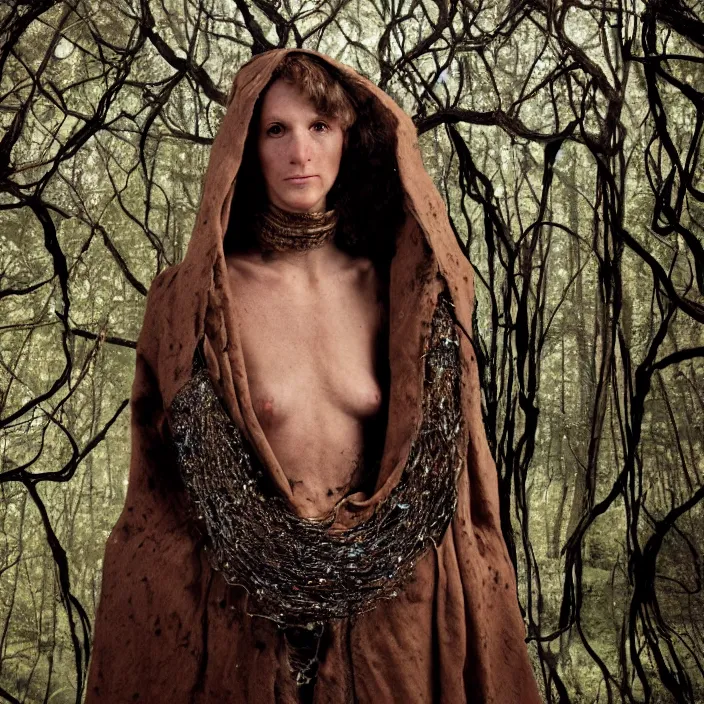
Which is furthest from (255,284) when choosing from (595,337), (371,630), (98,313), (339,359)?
(595,337)

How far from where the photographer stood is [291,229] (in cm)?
139

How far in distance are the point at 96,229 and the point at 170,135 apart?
0.20 m

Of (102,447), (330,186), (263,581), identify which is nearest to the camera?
(263,581)

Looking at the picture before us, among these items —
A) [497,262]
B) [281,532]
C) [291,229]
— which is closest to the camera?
[281,532]

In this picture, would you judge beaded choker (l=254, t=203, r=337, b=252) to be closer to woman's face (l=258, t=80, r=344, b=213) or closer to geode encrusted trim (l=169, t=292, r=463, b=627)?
woman's face (l=258, t=80, r=344, b=213)

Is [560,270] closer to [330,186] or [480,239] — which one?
[480,239]

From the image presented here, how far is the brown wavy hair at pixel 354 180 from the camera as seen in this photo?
137 centimetres

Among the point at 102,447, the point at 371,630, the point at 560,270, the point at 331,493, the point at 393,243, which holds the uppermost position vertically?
the point at 560,270

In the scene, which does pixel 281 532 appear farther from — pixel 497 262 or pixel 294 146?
pixel 497 262

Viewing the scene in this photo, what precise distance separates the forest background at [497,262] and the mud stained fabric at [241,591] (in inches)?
20.1

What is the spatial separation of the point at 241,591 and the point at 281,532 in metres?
0.09

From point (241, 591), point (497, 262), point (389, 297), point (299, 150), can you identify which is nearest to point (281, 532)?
point (241, 591)

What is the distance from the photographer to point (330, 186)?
1385mm

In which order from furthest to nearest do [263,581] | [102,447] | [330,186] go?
[102,447]
[330,186]
[263,581]
